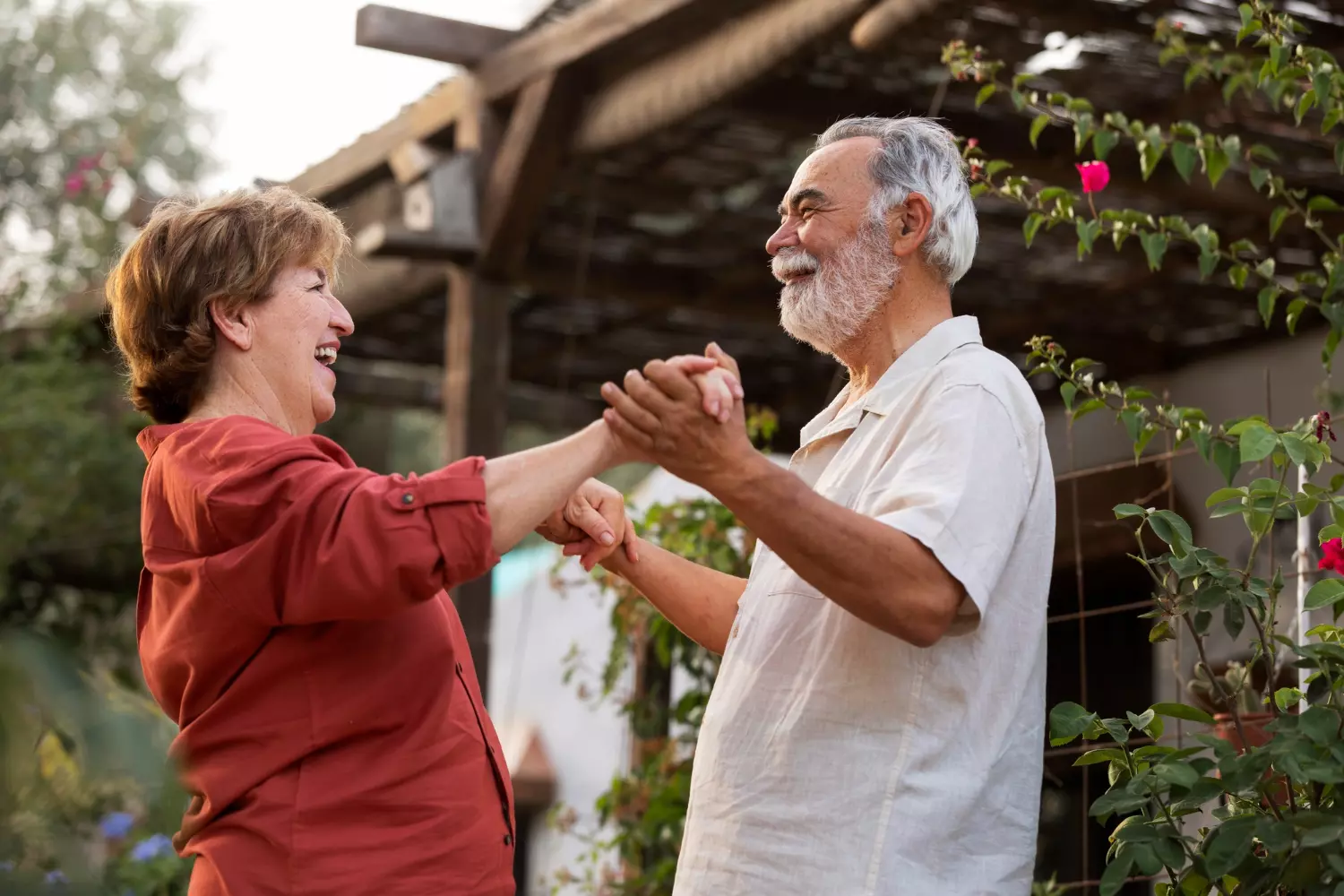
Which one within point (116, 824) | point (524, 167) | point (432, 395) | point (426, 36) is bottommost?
point (432, 395)

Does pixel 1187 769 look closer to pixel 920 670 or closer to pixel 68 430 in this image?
pixel 920 670

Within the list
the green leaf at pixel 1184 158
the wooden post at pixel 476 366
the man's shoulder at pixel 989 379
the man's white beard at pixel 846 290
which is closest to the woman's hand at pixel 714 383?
the man's shoulder at pixel 989 379

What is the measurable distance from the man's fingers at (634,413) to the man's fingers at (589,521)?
539 mm

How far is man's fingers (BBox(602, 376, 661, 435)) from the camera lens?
195cm

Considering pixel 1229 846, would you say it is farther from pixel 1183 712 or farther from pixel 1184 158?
pixel 1184 158

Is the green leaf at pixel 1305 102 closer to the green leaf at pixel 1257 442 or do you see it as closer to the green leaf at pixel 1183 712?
the green leaf at pixel 1257 442

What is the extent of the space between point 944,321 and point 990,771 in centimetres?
66

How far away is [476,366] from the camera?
593 cm

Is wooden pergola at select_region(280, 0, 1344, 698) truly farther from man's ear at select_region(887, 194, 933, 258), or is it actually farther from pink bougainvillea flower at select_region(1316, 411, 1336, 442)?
pink bougainvillea flower at select_region(1316, 411, 1336, 442)

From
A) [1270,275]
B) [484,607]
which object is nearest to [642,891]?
[484,607]

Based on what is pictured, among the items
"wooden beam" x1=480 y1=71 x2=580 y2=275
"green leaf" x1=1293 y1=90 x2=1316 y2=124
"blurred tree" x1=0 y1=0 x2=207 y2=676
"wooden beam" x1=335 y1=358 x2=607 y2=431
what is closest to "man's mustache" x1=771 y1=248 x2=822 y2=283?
"green leaf" x1=1293 y1=90 x2=1316 y2=124

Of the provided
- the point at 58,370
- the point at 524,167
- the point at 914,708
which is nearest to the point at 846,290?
the point at 914,708

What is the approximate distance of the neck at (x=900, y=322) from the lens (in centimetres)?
246

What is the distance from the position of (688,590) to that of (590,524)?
0.91ft
